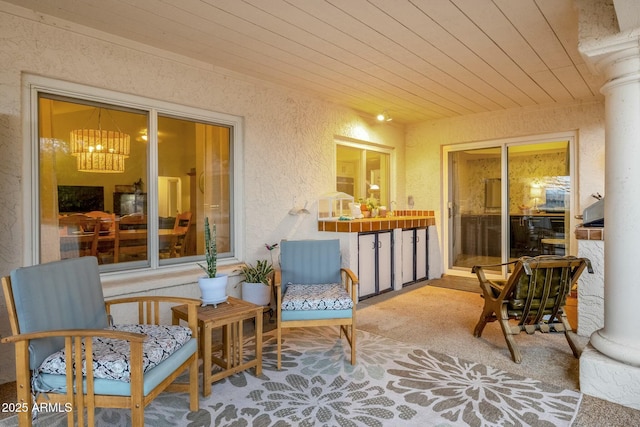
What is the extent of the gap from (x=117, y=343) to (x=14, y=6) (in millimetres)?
2331

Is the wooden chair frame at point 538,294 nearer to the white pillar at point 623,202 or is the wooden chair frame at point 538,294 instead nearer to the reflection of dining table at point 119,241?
the white pillar at point 623,202

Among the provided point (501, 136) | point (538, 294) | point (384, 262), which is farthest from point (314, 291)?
point (501, 136)

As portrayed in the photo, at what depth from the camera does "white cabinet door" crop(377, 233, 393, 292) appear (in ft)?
16.1

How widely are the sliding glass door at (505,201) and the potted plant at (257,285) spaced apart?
341cm

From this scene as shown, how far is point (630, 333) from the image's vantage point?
2.29 metres

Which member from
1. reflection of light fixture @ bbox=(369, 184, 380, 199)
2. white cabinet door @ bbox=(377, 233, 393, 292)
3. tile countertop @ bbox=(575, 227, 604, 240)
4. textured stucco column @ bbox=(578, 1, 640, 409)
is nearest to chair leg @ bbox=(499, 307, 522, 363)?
textured stucco column @ bbox=(578, 1, 640, 409)

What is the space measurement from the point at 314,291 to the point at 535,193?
12.8 feet

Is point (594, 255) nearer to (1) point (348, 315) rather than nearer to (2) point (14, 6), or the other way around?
(1) point (348, 315)

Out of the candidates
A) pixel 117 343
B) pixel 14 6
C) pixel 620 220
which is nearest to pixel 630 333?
pixel 620 220

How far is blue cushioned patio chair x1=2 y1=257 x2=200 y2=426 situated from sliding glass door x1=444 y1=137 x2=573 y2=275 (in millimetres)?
4960

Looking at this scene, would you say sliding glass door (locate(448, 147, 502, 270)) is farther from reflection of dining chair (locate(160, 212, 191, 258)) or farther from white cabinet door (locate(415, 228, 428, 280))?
reflection of dining chair (locate(160, 212, 191, 258))

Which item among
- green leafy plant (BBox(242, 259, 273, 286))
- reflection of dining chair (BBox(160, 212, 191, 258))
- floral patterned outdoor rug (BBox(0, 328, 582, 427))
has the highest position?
reflection of dining chair (BBox(160, 212, 191, 258))

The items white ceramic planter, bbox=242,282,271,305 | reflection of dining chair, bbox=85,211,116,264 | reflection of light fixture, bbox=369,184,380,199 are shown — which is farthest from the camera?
reflection of light fixture, bbox=369,184,380,199

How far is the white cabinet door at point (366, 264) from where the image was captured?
464 centimetres
